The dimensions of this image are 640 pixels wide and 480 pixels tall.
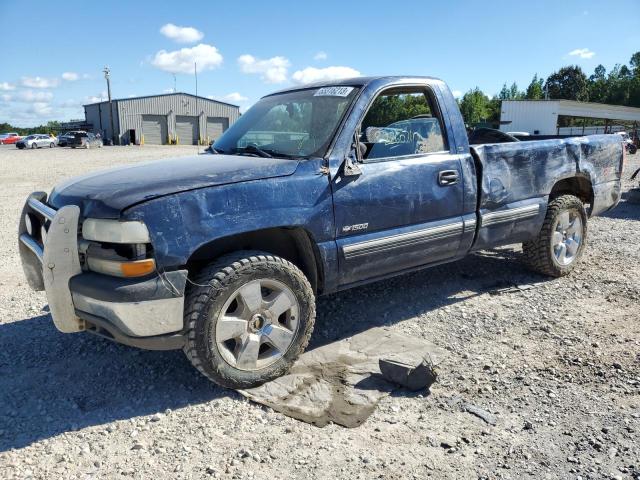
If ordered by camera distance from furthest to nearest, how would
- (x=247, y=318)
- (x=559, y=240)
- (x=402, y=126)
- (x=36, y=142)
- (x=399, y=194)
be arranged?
(x=36, y=142) < (x=559, y=240) < (x=402, y=126) < (x=399, y=194) < (x=247, y=318)

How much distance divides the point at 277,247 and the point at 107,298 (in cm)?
120

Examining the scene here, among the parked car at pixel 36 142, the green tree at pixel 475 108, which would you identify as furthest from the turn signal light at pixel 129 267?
the green tree at pixel 475 108

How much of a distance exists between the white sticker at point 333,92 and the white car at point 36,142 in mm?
46678

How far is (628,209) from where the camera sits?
9.52 m

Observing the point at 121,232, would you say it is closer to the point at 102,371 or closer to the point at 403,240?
the point at 102,371

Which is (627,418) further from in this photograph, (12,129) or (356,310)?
(12,129)

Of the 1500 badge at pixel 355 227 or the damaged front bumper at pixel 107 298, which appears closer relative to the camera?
the damaged front bumper at pixel 107 298

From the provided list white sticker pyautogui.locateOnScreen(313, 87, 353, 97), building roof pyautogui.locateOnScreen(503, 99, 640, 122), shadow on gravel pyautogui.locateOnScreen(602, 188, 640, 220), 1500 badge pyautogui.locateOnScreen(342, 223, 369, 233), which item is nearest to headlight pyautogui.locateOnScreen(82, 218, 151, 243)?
1500 badge pyautogui.locateOnScreen(342, 223, 369, 233)

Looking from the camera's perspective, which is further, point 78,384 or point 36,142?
point 36,142

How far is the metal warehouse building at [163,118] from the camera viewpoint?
49906 millimetres

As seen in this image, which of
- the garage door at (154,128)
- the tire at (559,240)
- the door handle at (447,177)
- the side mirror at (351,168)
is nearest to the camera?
the side mirror at (351,168)

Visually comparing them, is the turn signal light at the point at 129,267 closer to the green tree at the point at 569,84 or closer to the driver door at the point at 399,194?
the driver door at the point at 399,194

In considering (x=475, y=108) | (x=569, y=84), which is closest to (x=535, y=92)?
(x=569, y=84)

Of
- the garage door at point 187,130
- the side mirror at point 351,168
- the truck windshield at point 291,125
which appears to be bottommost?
the side mirror at point 351,168
